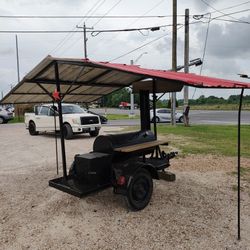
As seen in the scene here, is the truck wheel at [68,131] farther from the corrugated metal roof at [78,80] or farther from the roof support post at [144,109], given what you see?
the roof support post at [144,109]

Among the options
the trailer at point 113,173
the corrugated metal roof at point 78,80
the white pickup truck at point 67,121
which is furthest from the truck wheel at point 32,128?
the trailer at point 113,173

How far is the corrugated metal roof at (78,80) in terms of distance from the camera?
5.25 m

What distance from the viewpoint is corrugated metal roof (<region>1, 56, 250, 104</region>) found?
525 cm

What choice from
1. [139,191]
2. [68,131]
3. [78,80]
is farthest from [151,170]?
[68,131]

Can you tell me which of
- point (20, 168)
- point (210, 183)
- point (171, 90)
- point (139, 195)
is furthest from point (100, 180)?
point (20, 168)

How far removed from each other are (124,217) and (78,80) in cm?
340

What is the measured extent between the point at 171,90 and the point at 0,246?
16.4 feet

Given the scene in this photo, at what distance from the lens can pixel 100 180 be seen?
4992 millimetres

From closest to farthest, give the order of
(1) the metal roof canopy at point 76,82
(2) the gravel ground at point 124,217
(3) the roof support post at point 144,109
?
(2) the gravel ground at point 124,217 → (1) the metal roof canopy at point 76,82 → (3) the roof support post at point 144,109

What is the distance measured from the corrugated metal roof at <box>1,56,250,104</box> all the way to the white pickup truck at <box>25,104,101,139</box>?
5853 mm

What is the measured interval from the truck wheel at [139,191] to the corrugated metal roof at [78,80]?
1740 millimetres

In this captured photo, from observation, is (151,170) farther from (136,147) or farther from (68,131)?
(68,131)

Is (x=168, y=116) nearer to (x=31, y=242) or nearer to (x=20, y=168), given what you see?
(x=20, y=168)

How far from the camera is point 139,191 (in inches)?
194
